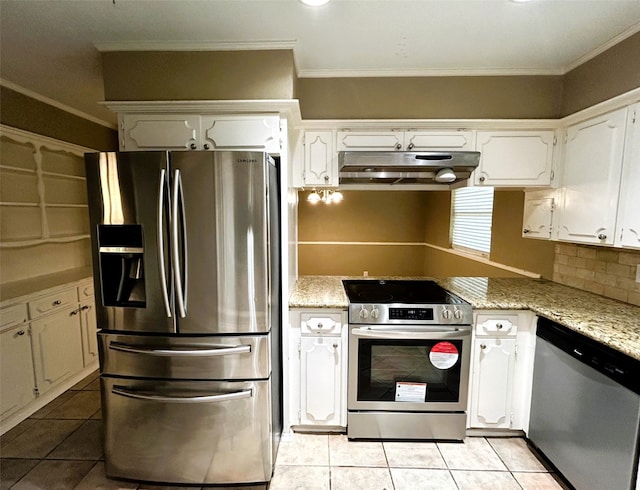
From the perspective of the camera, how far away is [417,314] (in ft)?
6.31

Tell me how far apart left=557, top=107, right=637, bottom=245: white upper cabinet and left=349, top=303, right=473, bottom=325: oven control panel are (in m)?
0.92

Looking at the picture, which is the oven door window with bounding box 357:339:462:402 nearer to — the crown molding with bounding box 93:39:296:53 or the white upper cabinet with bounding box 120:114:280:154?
the white upper cabinet with bounding box 120:114:280:154

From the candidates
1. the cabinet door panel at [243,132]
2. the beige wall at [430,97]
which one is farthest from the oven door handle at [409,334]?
the beige wall at [430,97]

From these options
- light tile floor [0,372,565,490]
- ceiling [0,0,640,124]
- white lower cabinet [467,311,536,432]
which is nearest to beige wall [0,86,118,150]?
ceiling [0,0,640,124]

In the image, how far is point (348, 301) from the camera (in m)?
2.00

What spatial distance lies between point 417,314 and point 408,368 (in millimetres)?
374

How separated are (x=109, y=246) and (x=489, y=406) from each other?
2.50m

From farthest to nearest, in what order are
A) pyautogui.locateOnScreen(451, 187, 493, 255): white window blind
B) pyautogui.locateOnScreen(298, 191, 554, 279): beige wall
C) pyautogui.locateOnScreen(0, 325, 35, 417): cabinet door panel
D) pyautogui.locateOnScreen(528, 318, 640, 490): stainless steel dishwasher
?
pyautogui.locateOnScreen(298, 191, 554, 279): beige wall, pyautogui.locateOnScreen(451, 187, 493, 255): white window blind, pyautogui.locateOnScreen(0, 325, 35, 417): cabinet door panel, pyautogui.locateOnScreen(528, 318, 640, 490): stainless steel dishwasher

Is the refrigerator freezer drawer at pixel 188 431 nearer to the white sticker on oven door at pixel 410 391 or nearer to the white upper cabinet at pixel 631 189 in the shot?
the white sticker on oven door at pixel 410 391

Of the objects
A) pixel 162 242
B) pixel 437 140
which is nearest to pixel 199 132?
pixel 162 242

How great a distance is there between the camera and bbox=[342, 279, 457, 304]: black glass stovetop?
6.66 ft

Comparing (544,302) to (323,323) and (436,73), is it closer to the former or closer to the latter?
(323,323)

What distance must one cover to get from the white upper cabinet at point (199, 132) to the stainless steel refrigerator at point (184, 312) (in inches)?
12.5

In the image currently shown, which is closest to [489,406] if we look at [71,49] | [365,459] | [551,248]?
[365,459]
